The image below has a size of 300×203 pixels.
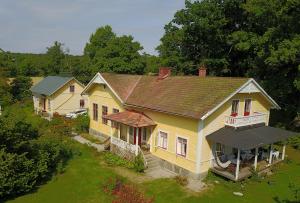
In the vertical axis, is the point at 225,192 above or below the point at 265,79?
below

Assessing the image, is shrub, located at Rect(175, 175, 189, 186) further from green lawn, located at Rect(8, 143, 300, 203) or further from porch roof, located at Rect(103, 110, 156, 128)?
porch roof, located at Rect(103, 110, 156, 128)

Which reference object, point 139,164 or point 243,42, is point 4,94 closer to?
point 139,164

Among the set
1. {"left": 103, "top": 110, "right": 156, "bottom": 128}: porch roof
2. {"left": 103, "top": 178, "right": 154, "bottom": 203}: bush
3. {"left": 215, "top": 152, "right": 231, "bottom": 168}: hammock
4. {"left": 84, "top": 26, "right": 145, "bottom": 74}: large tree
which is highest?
{"left": 84, "top": 26, "right": 145, "bottom": 74}: large tree

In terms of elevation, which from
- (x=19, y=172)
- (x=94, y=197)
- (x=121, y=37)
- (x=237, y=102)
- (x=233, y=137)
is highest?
(x=121, y=37)

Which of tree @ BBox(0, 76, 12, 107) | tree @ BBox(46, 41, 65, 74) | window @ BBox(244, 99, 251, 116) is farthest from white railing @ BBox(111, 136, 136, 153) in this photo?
tree @ BBox(46, 41, 65, 74)

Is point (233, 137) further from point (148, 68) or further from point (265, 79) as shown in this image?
point (148, 68)

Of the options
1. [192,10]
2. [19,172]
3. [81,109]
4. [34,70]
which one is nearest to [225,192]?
[19,172]
